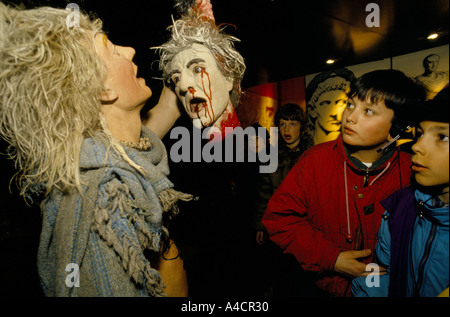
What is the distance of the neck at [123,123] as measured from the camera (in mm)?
1041


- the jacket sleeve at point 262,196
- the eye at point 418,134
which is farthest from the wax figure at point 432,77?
the jacket sleeve at point 262,196

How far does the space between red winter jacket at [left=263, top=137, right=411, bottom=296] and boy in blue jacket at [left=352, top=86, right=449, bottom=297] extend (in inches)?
2.9

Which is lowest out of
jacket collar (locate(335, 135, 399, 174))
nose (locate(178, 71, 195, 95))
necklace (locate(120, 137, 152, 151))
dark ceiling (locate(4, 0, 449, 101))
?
jacket collar (locate(335, 135, 399, 174))

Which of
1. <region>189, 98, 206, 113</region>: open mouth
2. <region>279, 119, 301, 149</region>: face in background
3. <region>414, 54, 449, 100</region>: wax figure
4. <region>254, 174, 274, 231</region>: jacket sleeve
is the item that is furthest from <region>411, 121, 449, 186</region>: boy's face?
<region>189, 98, 206, 113</region>: open mouth

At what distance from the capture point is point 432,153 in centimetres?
67

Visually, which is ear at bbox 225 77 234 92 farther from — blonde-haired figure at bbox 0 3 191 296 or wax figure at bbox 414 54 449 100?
wax figure at bbox 414 54 449 100

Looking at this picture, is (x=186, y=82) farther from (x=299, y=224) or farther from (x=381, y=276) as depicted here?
(x=381, y=276)

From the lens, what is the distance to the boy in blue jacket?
66cm

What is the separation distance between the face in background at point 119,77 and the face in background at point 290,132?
62 cm

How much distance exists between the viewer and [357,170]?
892 mm

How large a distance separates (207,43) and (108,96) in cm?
48

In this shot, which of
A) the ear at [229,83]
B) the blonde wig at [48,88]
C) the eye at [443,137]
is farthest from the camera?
the ear at [229,83]

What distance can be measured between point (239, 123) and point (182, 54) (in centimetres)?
41

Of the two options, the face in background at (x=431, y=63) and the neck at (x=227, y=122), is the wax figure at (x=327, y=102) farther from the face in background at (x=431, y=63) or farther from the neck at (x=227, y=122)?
the neck at (x=227, y=122)
